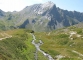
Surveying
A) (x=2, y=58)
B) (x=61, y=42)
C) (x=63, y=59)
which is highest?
(x=2, y=58)

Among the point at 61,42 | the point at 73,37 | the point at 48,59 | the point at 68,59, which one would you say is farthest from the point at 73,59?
the point at 73,37

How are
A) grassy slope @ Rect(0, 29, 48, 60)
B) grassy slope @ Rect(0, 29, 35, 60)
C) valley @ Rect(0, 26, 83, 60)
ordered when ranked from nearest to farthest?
grassy slope @ Rect(0, 29, 35, 60) < grassy slope @ Rect(0, 29, 48, 60) < valley @ Rect(0, 26, 83, 60)

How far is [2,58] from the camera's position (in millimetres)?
52000

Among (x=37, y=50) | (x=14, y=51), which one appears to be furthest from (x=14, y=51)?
(x=37, y=50)

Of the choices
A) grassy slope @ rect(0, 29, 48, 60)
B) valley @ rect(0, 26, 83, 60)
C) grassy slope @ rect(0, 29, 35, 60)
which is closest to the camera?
grassy slope @ rect(0, 29, 35, 60)

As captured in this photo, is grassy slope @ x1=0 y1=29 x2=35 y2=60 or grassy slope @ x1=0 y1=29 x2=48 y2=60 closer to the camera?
grassy slope @ x1=0 y1=29 x2=35 y2=60

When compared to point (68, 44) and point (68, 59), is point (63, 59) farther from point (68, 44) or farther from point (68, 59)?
point (68, 44)

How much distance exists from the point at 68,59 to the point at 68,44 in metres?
48.4

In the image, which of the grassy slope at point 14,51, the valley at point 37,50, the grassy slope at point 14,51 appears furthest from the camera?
the valley at point 37,50

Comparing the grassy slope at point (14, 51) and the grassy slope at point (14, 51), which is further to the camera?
the grassy slope at point (14, 51)

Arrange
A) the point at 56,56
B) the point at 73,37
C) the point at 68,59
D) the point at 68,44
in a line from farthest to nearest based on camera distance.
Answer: the point at 73,37
the point at 68,44
the point at 56,56
the point at 68,59

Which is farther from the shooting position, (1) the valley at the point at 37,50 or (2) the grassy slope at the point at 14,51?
(1) the valley at the point at 37,50

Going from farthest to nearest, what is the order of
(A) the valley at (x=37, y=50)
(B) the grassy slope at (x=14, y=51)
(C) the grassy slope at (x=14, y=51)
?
(A) the valley at (x=37, y=50) → (B) the grassy slope at (x=14, y=51) → (C) the grassy slope at (x=14, y=51)

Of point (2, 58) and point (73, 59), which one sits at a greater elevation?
point (2, 58)
